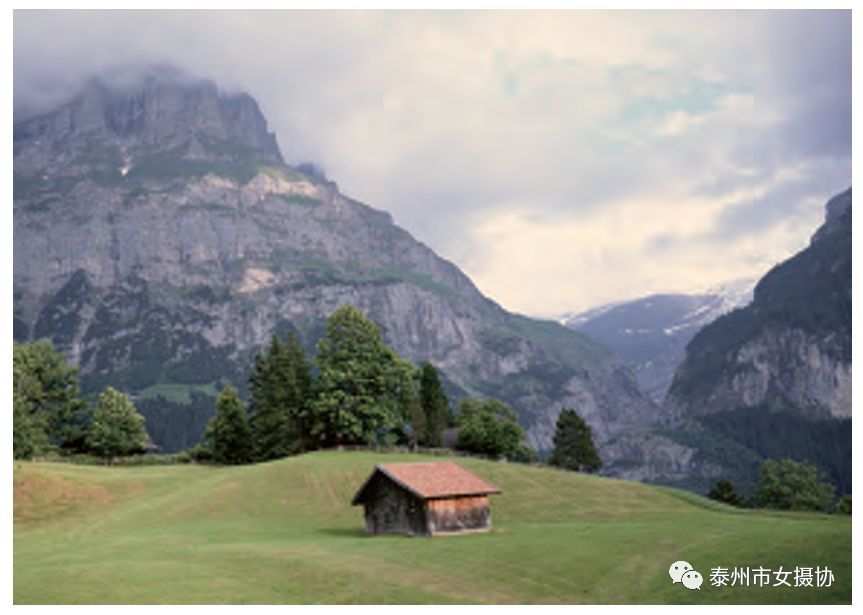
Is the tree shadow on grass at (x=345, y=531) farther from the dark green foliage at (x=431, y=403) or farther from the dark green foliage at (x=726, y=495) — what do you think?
the dark green foliage at (x=726, y=495)

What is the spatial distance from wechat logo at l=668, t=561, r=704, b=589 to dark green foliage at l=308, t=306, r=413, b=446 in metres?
69.6

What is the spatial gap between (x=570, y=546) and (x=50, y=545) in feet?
120

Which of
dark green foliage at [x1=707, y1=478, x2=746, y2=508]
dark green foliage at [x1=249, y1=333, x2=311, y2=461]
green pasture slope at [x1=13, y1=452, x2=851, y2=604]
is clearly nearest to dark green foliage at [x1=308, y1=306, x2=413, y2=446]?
dark green foliage at [x1=249, y1=333, x2=311, y2=461]

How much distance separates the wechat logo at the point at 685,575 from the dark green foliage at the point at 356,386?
6961 cm

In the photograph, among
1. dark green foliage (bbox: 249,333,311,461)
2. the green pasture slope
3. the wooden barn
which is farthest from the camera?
dark green foliage (bbox: 249,333,311,461)

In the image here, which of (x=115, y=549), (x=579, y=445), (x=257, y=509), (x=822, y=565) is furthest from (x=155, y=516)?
(x=579, y=445)

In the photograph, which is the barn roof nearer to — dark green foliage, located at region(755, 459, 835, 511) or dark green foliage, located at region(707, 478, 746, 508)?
dark green foliage, located at region(707, 478, 746, 508)

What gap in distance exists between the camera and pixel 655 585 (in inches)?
1427

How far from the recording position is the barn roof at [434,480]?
6009 cm

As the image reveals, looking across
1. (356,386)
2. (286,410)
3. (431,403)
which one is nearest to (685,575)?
(356,386)

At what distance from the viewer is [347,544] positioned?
54.0 m

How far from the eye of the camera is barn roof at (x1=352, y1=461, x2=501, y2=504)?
6009 centimetres

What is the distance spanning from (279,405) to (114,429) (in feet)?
82.6
